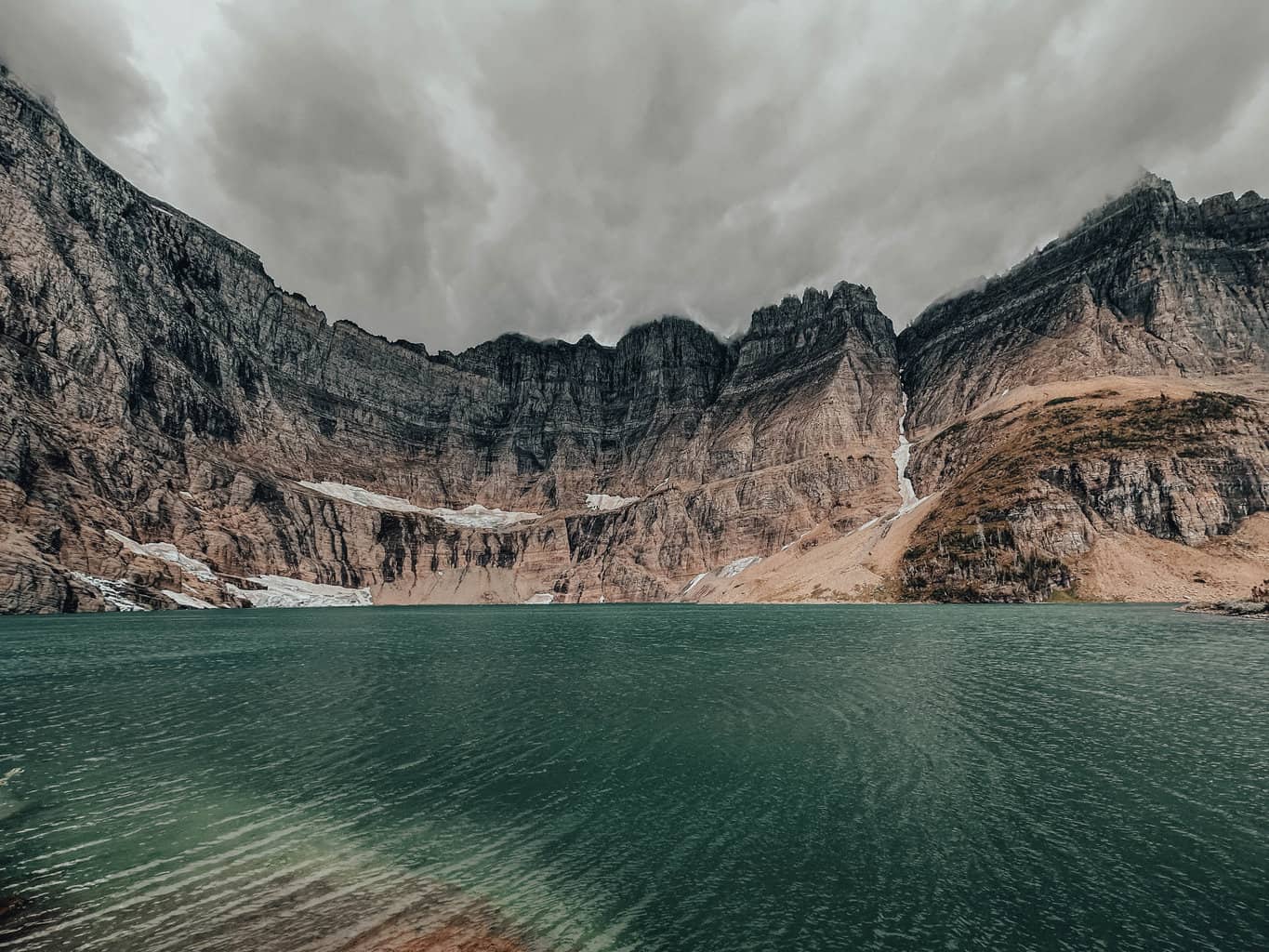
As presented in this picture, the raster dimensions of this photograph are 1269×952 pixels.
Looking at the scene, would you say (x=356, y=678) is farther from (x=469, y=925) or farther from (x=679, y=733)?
(x=469, y=925)

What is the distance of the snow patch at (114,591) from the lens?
152000 millimetres

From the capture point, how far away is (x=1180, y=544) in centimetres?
16150

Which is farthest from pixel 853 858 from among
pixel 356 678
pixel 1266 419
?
pixel 1266 419

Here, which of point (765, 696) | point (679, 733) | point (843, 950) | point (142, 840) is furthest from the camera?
point (765, 696)

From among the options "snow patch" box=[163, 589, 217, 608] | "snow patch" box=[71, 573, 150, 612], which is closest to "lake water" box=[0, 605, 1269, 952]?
"snow patch" box=[71, 573, 150, 612]

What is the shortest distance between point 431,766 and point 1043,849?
79.7 ft

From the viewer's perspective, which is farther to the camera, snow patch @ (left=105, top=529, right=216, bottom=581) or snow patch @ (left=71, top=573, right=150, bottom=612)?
snow patch @ (left=105, top=529, right=216, bottom=581)

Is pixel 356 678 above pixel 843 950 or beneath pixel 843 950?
above

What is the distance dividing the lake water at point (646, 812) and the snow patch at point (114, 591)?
425 feet

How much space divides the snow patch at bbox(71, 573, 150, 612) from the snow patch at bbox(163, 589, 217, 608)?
11349mm

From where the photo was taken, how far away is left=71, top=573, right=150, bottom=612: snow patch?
15200cm

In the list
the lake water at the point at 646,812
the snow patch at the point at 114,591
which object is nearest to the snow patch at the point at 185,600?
the snow patch at the point at 114,591

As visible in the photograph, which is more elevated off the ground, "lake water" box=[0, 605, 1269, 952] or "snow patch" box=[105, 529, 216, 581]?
"snow patch" box=[105, 529, 216, 581]

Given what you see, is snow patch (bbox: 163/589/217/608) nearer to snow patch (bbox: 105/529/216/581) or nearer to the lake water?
snow patch (bbox: 105/529/216/581)
